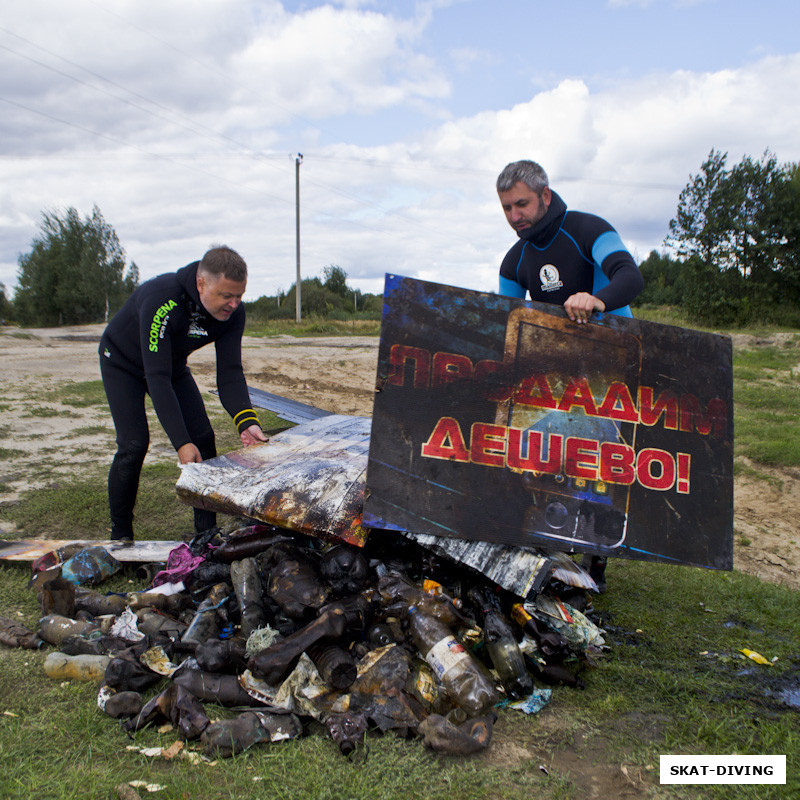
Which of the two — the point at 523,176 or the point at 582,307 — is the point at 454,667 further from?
the point at 523,176

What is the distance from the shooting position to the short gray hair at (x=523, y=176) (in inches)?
121

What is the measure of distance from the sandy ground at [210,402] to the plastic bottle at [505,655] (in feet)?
8.81

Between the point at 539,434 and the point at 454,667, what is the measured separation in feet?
3.54

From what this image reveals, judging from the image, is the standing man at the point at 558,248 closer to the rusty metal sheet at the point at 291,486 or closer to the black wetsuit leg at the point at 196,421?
the rusty metal sheet at the point at 291,486

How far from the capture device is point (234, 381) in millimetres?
3863

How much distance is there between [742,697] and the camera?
2.51m

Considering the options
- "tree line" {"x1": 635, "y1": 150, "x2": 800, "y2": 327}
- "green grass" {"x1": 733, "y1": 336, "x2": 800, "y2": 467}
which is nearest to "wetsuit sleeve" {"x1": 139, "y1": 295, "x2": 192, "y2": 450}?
"green grass" {"x1": 733, "y1": 336, "x2": 800, "y2": 467}

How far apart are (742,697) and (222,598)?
7.83ft

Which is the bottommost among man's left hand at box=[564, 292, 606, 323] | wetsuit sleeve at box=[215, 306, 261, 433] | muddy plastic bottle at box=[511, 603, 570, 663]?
muddy plastic bottle at box=[511, 603, 570, 663]

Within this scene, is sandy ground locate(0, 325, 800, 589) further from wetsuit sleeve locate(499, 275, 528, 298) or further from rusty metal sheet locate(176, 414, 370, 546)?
wetsuit sleeve locate(499, 275, 528, 298)

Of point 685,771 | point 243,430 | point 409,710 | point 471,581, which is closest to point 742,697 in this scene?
point 685,771

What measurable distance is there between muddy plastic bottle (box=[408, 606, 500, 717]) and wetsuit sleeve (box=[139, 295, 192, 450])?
1.69 meters

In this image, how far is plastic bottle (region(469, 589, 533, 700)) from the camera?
246cm

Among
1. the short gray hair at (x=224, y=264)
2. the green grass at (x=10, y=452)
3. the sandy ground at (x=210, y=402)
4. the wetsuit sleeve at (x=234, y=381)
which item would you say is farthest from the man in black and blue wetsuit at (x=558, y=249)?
the green grass at (x=10, y=452)
